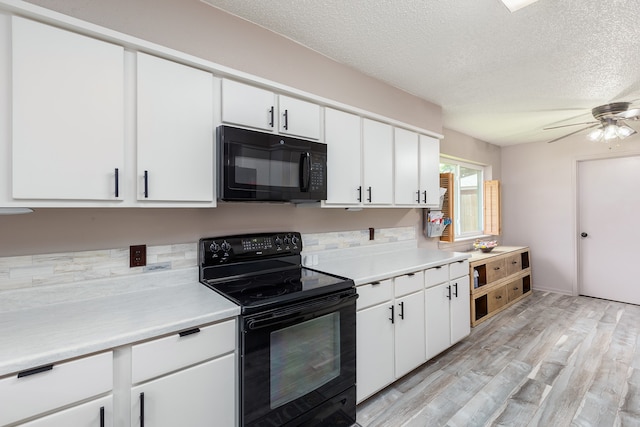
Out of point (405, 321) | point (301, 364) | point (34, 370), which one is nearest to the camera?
point (34, 370)

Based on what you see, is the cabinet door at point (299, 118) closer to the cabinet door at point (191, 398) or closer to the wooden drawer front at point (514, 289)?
the cabinet door at point (191, 398)

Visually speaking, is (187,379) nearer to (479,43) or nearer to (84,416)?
(84,416)

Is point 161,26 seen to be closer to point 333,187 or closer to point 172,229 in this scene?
point 172,229

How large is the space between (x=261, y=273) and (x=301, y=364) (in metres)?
0.64

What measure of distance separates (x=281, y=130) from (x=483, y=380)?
7.96 feet

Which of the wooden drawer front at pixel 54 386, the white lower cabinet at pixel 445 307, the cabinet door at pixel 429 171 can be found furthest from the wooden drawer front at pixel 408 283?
the wooden drawer front at pixel 54 386

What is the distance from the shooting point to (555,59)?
2.29m

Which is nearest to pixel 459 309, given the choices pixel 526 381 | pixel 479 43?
pixel 526 381

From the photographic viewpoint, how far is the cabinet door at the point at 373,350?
1950 millimetres

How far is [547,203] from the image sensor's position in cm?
472

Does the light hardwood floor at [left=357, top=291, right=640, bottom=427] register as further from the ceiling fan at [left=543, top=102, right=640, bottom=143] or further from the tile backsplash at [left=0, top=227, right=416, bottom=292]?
the ceiling fan at [left=543, top=102, right=640, bottom=143]

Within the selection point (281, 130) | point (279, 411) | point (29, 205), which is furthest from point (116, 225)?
point (279, 411)

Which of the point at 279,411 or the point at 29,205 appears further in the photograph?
the point at 279,411

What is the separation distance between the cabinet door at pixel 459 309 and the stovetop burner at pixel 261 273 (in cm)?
148
